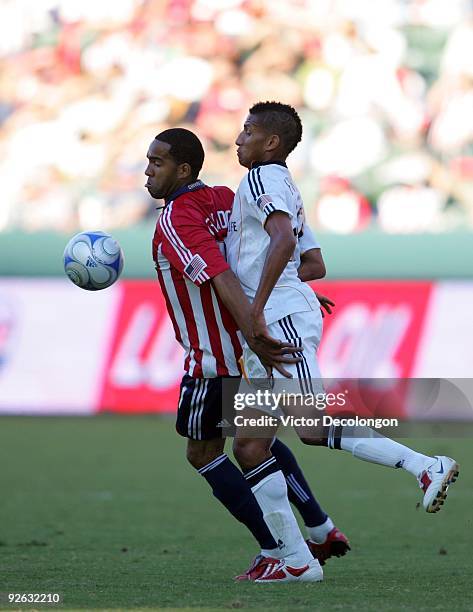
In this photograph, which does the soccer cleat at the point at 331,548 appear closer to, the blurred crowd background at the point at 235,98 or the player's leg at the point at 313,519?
the player's leg at the point at 313,519

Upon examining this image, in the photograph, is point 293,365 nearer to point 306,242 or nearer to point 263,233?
point 263,233

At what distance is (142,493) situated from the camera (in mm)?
8703

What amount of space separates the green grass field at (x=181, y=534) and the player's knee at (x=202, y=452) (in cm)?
49

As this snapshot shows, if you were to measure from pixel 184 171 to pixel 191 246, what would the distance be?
0.44 meters

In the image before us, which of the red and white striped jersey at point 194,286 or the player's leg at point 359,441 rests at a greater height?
the red and white striped jersey at point 194,286

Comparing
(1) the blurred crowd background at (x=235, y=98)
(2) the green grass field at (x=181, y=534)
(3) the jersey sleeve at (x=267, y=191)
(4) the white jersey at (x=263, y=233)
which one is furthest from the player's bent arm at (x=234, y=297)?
(1) the blurred crowd background at (x=235, y=98)

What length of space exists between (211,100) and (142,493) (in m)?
10.1

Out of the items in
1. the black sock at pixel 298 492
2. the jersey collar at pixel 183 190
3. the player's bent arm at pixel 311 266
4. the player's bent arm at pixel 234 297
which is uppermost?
the jersey collar at pixel 183 190

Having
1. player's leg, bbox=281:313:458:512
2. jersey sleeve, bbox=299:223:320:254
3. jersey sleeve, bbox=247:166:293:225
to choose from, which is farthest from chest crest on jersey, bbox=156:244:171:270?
jersey sleeve, bbox=299:223:320:254

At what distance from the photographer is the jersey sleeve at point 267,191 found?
4703 mm

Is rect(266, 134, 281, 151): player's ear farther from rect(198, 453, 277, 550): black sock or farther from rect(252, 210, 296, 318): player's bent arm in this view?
rect(198, 453, 277, 550): black sock

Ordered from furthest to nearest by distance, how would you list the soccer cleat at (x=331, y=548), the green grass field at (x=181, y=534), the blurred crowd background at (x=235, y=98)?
the blurred crowd background at (x=235, y=98) → the soccer cleat at (x=331, y=548) → the green grass field at (x=181, y=534)

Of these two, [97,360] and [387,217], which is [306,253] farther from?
[387,217]

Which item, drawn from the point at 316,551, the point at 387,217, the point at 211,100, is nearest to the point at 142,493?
the point at 316,551
